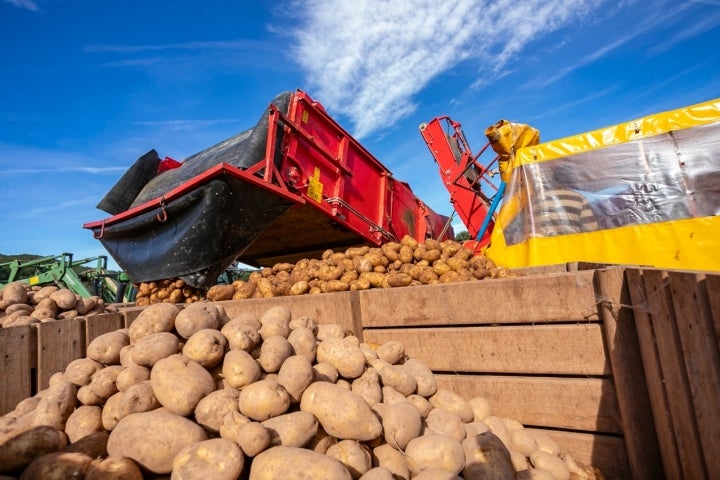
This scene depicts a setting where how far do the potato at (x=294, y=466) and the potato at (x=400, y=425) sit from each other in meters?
0.47

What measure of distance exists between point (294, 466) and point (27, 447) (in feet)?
3.97

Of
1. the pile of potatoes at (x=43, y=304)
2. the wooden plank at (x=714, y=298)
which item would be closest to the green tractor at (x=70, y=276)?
the pile of potatoes at (x=43, y=304)

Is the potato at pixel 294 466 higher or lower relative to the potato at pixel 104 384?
lower

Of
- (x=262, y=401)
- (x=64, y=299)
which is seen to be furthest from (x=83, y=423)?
(x=64, y=299)

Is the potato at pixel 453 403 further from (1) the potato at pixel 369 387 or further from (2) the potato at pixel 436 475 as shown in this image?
(2) the potato at pixel 436 475

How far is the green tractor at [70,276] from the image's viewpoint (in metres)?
10.6

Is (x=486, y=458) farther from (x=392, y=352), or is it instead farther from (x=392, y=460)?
(x=392, y=352)

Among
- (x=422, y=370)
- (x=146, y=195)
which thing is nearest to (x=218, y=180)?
(x=146, y=195)

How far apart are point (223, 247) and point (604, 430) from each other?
3832 millimetres

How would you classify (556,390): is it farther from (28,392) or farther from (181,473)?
(28,392)

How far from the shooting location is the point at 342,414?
183 centimetres

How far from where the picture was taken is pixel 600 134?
13.4 ft

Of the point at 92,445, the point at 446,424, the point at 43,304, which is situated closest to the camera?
the point at 92,445

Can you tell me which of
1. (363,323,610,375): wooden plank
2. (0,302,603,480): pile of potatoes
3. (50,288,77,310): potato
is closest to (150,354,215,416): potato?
(0,302,603,480): pile of potatoes
